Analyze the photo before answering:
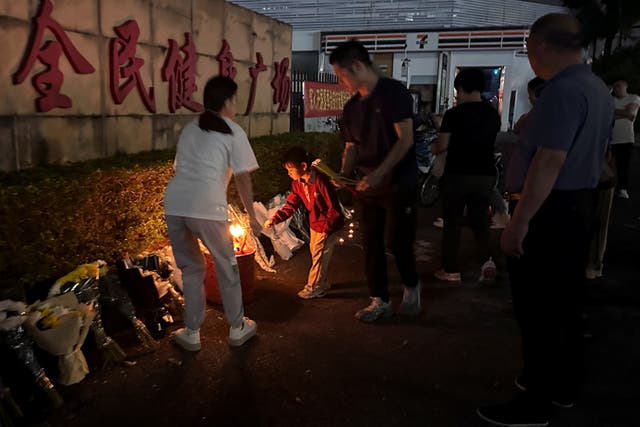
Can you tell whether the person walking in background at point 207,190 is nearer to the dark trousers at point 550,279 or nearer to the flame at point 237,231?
the flame at point 237,231

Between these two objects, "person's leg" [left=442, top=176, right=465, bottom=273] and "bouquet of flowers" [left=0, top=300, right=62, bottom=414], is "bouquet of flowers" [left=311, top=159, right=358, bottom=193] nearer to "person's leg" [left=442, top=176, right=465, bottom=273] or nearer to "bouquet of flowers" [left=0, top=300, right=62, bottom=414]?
"person's leg" [left=442, top=176, right=465, bottom=273]

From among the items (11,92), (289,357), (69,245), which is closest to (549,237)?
(289,357)

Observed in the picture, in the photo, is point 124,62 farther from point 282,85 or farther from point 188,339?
point 282,85

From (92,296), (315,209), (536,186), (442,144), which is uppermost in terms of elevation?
(442,144)

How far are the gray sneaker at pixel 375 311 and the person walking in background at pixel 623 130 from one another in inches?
213

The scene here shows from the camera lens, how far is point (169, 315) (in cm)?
426

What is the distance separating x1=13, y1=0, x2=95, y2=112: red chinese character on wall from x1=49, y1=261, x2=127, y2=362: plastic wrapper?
157 centimetres

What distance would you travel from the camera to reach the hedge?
11.3ft

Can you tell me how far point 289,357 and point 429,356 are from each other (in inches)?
40.3

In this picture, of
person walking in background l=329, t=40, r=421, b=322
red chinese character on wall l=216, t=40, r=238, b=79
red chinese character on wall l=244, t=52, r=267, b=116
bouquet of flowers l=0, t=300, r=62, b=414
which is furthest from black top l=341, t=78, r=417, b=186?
red chinese character on wall l=244, t=52, r=267, b=116

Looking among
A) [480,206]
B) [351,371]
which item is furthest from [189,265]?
[480,206]

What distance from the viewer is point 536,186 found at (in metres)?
2.50

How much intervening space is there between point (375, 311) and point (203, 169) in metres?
1.89

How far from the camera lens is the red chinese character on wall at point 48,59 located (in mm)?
4023
